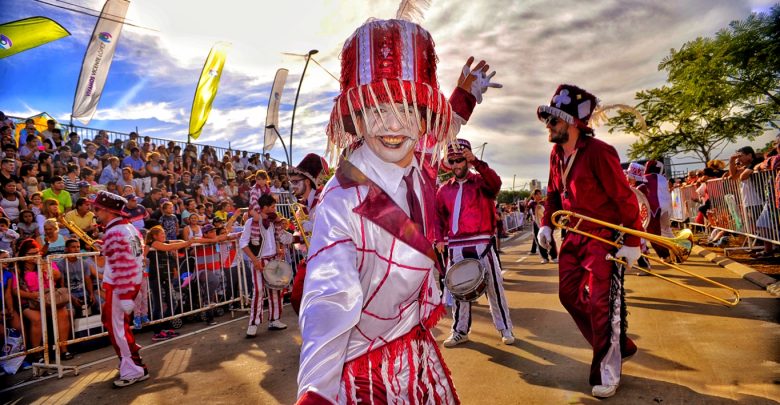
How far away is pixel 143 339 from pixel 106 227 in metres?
2.59

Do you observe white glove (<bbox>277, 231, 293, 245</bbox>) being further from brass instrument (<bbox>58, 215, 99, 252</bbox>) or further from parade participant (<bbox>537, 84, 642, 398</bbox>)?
parade participant (<bbox>537, 84, 642, 398</bbox>)

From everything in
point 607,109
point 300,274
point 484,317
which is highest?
point 607,109

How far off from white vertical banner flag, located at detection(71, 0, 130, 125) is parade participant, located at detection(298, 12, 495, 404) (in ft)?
46.9

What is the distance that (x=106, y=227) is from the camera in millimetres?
5055

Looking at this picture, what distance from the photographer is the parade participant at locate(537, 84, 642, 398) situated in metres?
3.47

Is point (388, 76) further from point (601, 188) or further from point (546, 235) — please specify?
point (546, 235)

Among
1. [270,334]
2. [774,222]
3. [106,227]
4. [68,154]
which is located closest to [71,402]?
[106,227]

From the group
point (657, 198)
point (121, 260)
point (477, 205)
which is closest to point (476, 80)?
point (477, 205)

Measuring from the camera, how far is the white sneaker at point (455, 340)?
5156mm

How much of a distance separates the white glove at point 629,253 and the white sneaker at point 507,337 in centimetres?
196

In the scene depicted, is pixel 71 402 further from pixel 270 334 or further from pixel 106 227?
pixel 270 334

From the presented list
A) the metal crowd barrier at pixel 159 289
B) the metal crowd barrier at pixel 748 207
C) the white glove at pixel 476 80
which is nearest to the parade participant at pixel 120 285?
the metal crowd barrier at pixel 159 289

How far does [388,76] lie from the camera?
177 centimetres

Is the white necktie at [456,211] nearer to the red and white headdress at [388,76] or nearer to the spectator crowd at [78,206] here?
the red and white headdress at [388,76]
